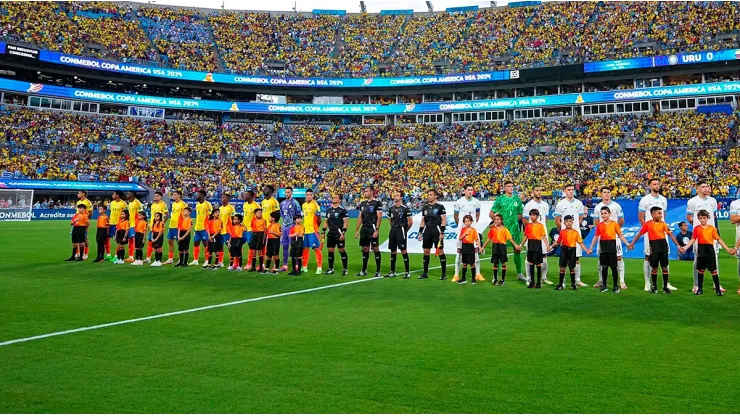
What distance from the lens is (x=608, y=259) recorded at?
11.5 m

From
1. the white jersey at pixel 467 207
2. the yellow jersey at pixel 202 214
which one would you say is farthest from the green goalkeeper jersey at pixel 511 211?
the yellow jersey at pixel 202 214

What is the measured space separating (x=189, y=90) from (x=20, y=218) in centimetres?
2645

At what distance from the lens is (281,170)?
55.6m

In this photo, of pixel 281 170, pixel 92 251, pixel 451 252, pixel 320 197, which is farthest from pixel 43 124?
pixel 451 252

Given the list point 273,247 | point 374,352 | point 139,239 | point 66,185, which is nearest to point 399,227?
point 273,247

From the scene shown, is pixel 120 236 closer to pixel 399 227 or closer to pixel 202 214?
pixel 202 214

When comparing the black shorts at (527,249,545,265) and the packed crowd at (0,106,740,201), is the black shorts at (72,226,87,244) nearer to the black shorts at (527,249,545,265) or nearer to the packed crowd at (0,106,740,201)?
the black shorts at (527,249,545,265)

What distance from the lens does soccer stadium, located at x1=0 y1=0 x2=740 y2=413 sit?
5.72 metres

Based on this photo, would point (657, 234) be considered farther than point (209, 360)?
Yes

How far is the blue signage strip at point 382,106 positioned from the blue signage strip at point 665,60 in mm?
2120

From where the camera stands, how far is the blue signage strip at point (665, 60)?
4734 centimetres

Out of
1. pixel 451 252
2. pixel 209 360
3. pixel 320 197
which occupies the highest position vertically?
pixel 320 197

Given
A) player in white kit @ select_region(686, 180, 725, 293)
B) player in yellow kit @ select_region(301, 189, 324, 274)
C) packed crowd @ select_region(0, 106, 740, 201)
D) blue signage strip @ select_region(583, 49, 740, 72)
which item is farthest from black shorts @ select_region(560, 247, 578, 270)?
blue signage strip @ select_region(583, 49, 740, 72)

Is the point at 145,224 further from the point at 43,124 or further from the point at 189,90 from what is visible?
the point at 189,90
